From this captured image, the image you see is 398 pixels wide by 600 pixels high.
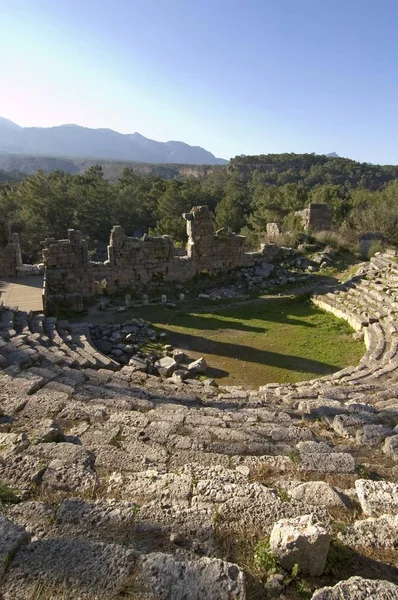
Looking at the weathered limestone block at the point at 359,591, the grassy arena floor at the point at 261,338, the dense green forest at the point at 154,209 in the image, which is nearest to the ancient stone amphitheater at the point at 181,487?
the weathered limestone block at the point at 359,591

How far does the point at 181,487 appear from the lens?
11.8 ft

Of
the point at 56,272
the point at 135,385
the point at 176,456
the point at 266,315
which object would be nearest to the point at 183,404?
the point at 135,385

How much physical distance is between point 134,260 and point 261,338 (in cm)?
708

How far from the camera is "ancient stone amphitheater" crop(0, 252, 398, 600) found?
2.42m

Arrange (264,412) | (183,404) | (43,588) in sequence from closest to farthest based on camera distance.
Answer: (43,588), (264,412), (183,404)

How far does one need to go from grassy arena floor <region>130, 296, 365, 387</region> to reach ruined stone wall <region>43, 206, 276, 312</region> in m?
2.33

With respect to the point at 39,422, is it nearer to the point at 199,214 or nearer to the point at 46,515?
→ the point at 46,515

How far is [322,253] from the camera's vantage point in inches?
790

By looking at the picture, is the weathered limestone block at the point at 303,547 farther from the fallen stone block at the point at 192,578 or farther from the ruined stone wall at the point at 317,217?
the ruined stone wall at the point at 317,217

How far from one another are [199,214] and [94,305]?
20.7ft

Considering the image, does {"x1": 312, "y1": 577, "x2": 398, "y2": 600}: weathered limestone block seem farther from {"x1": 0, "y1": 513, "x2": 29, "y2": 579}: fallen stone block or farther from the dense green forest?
the dense green forest

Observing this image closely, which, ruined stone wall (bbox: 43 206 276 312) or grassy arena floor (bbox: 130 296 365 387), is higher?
ruined stone wall (bbox: 43 206 276 312)

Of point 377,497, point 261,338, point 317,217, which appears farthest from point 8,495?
point 317,217

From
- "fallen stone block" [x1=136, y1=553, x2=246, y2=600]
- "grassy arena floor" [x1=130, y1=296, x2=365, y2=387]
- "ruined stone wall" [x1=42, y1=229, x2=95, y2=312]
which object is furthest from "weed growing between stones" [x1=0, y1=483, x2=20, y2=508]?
"ruined stone wall" [x1=42, y1=229, x2=95, y2=312]
